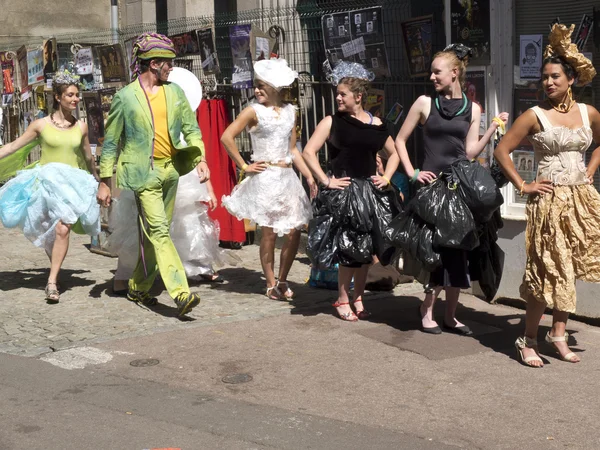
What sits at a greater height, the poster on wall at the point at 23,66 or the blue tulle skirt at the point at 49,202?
the poster on wall at the point at 23,66

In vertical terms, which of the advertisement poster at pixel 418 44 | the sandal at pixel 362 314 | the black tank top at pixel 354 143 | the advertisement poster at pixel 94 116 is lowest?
the sandal at pixel 362 314

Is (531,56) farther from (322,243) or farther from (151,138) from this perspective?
(151,138)

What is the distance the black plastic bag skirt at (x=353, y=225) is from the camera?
739 centimetres

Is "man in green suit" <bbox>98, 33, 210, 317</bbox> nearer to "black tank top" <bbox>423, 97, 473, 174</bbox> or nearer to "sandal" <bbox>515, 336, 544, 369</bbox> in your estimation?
"black tank top" <bbox>423, 97, 473, 174</bbox>

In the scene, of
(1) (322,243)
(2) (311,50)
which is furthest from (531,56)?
(2) (311,50)

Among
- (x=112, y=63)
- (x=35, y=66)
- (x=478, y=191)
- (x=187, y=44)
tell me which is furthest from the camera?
(x=35, y=66)

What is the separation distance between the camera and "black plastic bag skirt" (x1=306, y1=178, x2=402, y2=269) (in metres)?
7.39

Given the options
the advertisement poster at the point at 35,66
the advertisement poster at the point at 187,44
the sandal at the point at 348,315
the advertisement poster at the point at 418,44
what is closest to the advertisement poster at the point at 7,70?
the advertisement poster at the point at 35,66

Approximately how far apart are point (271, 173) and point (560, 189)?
9.30 feet

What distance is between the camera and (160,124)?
795cm

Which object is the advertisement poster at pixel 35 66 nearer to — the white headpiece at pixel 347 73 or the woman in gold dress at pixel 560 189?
the white headpiece at pixel 347 73

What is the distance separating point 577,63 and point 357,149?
6.09 feet

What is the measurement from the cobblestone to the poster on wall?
676cm

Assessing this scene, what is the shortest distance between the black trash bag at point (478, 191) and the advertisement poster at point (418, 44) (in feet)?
8.06
